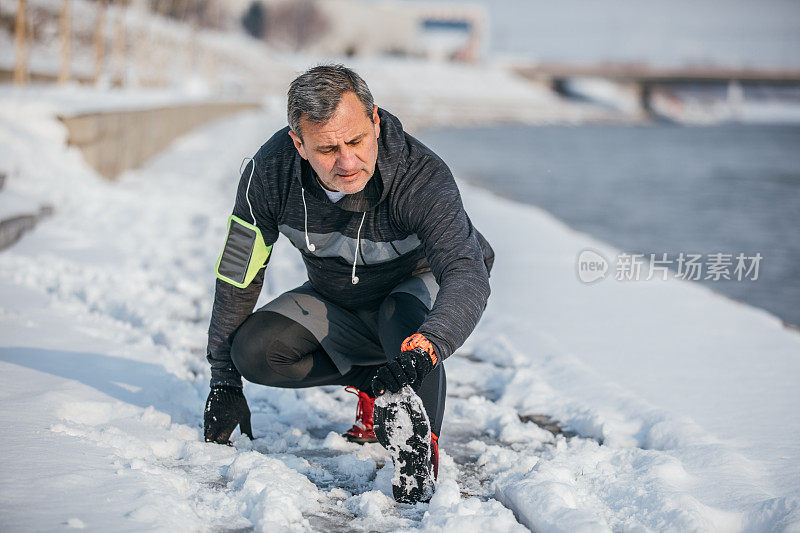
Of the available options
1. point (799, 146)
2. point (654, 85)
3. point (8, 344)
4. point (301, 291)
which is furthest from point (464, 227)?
point (654, 85)

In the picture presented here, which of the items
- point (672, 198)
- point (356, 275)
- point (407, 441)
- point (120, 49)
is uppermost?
point (120, 49)

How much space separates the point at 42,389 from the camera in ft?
9.77

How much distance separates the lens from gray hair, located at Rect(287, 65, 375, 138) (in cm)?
222

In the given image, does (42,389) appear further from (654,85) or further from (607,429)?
(654,85)

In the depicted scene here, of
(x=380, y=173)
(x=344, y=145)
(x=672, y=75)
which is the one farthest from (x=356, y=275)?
(x=672, y=75)

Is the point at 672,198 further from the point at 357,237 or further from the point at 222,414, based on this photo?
the point at 222,414

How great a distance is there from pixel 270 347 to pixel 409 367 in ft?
2.27

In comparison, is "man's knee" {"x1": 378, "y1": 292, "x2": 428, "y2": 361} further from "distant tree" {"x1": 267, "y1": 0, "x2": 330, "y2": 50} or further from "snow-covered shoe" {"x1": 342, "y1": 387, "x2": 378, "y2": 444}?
"distant tree" {"x1": 267, "y1": 0, "x2": 330, "y2": 50}

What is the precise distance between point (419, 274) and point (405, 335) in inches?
12.1

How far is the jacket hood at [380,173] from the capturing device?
241 cm

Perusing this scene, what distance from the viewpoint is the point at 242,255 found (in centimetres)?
263

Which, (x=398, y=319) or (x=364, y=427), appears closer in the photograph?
(x=398, y=319)

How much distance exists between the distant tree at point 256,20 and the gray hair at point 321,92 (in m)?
93.0

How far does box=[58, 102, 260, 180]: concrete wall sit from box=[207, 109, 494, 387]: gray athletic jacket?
5.86m
